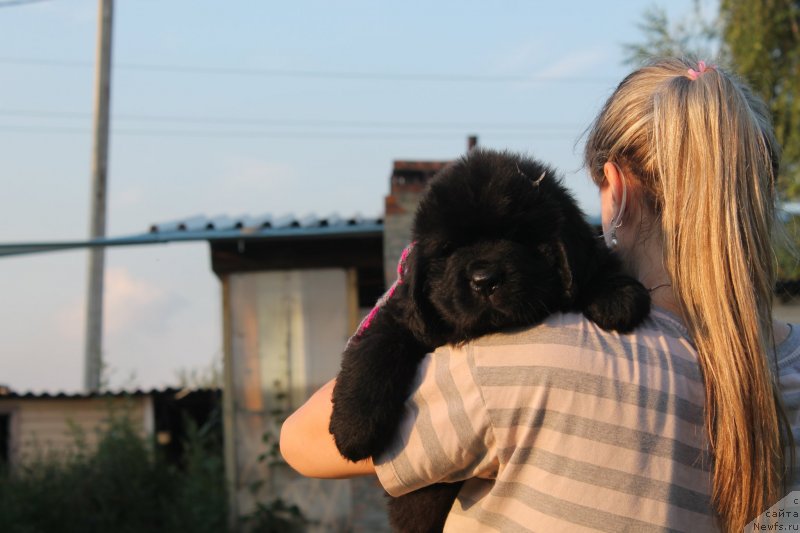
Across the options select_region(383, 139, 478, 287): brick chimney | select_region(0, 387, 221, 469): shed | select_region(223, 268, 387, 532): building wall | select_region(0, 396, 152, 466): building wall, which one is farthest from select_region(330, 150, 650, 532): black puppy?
select_region(0, 396, 152, 466): building wall

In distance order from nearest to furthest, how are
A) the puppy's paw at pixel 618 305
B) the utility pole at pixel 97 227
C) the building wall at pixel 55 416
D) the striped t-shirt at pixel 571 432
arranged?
the striped t-shirt at pixel 571 432, the puppy's paw at pixel 618 305, the building wall at pixel 55 416, the utility pole at pixel 97 227

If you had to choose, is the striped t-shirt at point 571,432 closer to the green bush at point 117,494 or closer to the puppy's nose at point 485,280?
the puppy's nose at point 485,280

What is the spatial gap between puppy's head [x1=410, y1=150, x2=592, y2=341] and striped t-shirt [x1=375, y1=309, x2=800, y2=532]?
0.29ft

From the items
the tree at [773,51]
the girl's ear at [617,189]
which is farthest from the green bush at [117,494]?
the tree at [773,51]

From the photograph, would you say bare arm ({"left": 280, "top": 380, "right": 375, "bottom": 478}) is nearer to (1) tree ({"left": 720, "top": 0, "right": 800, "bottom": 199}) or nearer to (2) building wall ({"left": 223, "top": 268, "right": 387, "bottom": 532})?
(2) building wall ({"left": 223, "top": 268, "right": 387, "bottom": 532})

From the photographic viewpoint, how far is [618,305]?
193 centimetres

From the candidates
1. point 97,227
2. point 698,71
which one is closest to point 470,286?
point 698,71

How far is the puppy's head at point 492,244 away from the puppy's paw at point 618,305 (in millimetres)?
65

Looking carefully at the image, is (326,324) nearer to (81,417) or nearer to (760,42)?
(81,417)

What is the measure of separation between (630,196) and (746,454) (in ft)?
2.04

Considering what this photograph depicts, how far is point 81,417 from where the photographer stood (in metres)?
12.8

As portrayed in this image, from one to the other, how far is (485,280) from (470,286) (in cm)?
4

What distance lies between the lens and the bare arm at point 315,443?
6.69 ft

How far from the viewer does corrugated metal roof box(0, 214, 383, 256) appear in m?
8.21
